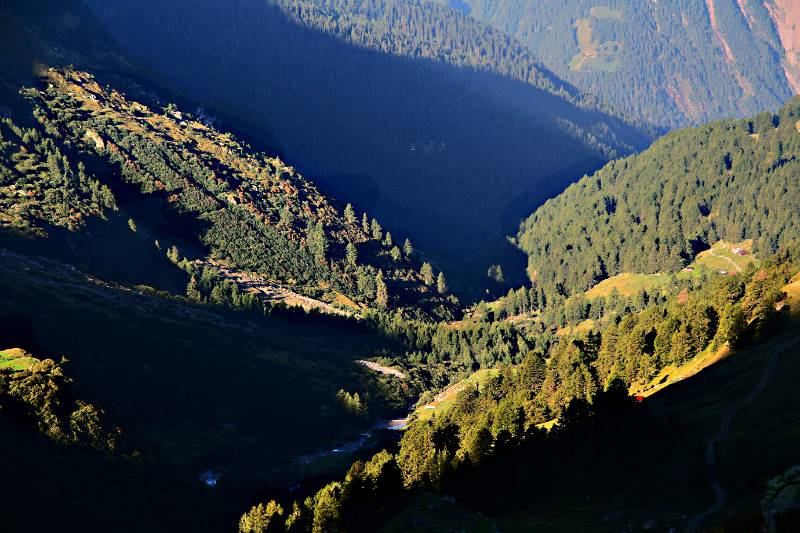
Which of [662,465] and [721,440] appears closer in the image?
[721,440]

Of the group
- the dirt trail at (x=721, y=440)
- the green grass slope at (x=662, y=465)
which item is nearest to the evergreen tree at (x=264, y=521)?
the green grass slope at (x=662, y=465)

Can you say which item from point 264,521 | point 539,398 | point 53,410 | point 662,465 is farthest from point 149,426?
point 662,465

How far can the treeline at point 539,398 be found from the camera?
102 meters

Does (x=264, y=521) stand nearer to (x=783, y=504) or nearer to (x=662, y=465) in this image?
(x=662, y=465)

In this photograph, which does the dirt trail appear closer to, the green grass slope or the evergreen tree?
the green grass slope

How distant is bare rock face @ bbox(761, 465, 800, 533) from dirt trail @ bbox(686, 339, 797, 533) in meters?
10.9

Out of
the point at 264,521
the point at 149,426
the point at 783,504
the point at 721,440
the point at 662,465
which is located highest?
the point at 149,426

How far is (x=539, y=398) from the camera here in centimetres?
13538

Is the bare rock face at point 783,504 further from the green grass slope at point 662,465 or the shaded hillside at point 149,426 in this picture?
the shaded hillside at point 149,426

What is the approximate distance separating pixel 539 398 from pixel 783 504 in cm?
8766

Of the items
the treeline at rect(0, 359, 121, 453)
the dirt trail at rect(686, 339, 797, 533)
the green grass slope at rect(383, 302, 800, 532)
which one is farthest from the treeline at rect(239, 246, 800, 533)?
the treeline at rect(0, 359, 121, 453)

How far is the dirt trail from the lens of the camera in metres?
62.8

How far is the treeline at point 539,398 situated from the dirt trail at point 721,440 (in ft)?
57.7

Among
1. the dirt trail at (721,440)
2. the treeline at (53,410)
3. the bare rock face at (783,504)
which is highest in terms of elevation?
the treeline at (53,410)
